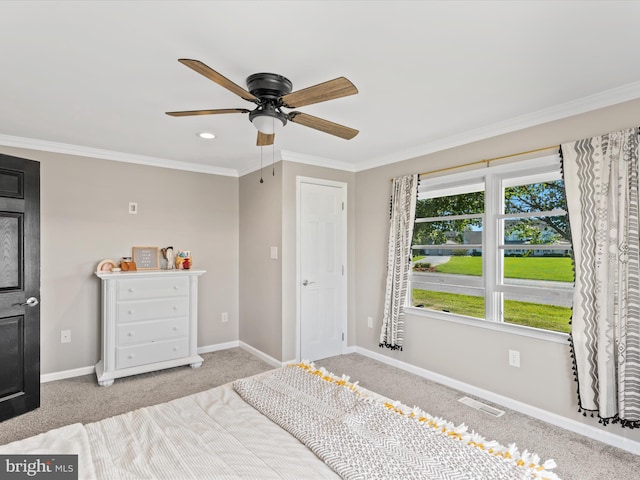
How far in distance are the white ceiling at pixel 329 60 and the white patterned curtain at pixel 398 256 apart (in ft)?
2.48

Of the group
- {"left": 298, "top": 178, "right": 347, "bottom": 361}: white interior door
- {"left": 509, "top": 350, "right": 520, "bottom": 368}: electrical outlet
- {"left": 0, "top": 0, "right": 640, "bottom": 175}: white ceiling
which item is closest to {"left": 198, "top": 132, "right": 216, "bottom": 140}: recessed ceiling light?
{"left": 0, "top": 0, "right": 640, "bottom": 175}: white ceiling

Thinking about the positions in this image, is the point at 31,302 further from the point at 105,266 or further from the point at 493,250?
the point at 493,250

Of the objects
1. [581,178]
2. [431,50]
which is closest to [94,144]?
[431,50]

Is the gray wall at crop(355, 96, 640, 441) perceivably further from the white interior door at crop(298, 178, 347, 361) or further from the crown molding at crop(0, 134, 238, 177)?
the crown molding at crop(0, 134, 238, 177)

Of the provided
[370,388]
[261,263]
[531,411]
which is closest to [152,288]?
[261,263]

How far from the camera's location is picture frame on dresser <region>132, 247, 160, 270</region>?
412 cm

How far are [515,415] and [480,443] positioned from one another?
Answer: 174cm

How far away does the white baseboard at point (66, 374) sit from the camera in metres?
3.60

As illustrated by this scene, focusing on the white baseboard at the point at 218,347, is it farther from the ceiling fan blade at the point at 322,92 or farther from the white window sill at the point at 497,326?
the ceiling fan blade at the point at 322,92

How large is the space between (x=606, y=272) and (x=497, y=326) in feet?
3.08

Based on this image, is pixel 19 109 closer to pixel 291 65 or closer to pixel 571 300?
pixel 291 65

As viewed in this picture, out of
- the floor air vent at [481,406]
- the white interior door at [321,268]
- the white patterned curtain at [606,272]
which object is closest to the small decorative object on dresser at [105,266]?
the white interior door at [321,268]

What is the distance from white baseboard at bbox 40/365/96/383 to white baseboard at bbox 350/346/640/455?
320 cm

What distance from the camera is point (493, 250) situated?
321 cm
